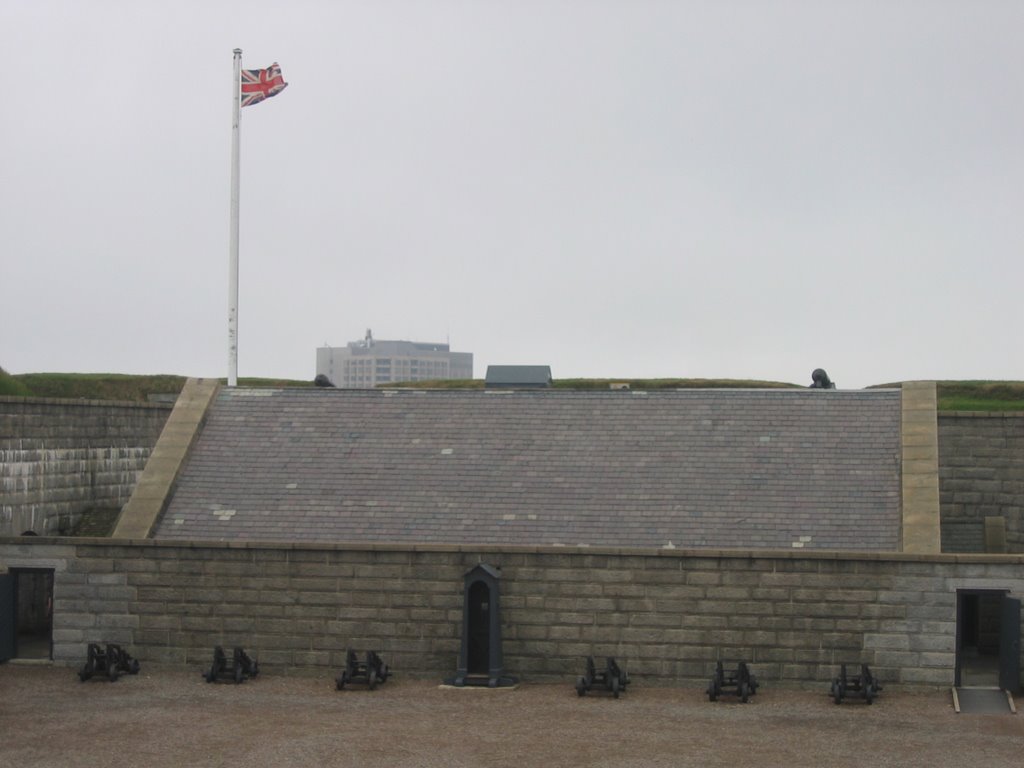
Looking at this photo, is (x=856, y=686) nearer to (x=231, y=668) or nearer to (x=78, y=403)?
(x=231, y=668)

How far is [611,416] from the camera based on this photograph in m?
28.3

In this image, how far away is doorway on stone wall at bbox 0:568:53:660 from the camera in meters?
24.7

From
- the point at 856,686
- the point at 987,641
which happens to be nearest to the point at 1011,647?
the point at 856,686

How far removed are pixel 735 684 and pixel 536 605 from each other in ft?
12.4

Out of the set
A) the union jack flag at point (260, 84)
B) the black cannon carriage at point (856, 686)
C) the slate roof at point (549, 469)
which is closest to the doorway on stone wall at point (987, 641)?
the black cannon carriage at point (856, 686)

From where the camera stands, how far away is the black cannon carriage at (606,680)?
22531 millimetres

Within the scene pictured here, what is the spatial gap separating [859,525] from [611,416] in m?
6.16

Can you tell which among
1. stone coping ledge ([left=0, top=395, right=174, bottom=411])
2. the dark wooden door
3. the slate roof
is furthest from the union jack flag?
the dark wooden door

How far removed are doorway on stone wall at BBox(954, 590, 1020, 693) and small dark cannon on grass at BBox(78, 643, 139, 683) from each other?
1473cm

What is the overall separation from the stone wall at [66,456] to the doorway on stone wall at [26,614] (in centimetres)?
130

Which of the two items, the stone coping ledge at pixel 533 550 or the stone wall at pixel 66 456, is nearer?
the stone coping ledge at pixel 533 550

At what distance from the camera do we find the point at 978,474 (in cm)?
2916

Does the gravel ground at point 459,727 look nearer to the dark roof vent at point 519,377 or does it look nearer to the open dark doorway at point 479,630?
the open dark doorway at point 479,630

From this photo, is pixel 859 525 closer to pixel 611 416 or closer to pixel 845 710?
pixel 845 710
